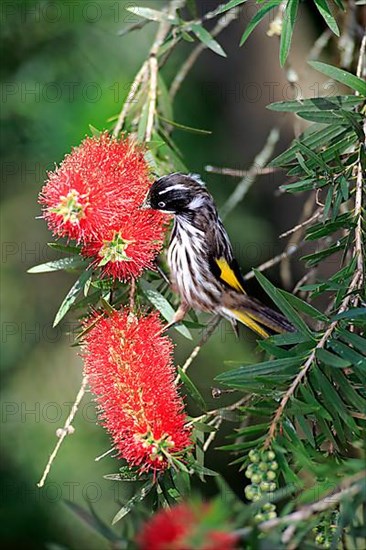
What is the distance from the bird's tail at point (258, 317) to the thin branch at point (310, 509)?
94 cm

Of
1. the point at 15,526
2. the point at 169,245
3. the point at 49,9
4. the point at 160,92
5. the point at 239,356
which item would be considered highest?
the point at 49,9

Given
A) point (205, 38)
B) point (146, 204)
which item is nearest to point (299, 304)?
point (146, 204)

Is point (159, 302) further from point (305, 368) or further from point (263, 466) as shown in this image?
point (263, 466)

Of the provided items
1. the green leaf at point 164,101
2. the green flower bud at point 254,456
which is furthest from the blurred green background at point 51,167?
the green flower bud at point 254,456

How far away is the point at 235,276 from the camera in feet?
6.41

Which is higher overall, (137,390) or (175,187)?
(175,187)

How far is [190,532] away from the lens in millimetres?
753

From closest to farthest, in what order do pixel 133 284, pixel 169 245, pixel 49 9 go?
pixel 133 284 → pixel 169 245 → pixel 49 9

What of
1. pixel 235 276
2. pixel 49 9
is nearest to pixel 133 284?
pixel 235 276

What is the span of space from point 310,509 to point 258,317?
40.0 inches

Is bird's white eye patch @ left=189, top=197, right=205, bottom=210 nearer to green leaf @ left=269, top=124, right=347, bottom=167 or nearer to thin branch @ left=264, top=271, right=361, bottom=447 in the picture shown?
green leaf @ left=269, top=124, right=347, bottom=167

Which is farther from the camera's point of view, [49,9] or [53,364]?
[53,364]

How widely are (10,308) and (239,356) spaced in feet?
2.61

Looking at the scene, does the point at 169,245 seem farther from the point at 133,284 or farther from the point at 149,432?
the point at 149,432
